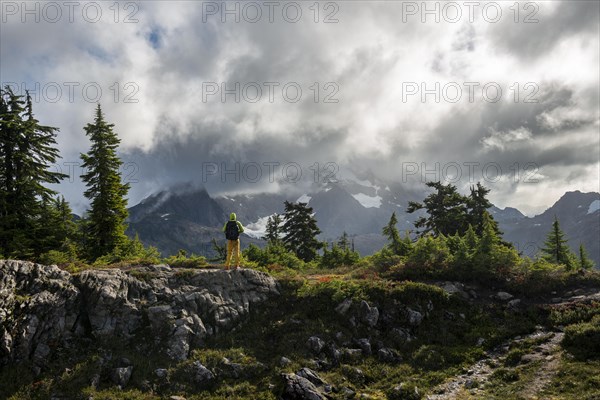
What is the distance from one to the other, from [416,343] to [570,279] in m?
11.6

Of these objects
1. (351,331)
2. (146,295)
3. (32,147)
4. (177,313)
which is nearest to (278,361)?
(351,331)

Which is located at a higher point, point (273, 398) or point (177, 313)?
point (177, 313)

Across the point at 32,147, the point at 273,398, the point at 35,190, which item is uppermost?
the point at 32,147

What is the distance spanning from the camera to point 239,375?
16.9 m

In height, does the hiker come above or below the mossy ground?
above

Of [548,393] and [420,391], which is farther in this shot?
[420,391]

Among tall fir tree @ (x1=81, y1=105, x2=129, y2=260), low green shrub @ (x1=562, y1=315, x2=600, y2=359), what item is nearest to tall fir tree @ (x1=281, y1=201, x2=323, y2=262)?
tall fir tree @ (x1=81, y1=105, x2=129, y2=260)

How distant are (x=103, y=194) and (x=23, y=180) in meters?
5.98

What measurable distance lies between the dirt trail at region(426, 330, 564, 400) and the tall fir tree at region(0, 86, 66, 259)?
26884 mm

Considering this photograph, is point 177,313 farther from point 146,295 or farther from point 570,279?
point 570,279

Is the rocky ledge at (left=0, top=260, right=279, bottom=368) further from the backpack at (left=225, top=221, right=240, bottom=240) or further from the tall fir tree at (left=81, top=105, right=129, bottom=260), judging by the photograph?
the tall fir tree at (left=81, top=105, right=129, bottom=260)

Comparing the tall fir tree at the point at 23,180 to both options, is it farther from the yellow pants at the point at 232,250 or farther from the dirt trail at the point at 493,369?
the dirt trail at the point at 493,369

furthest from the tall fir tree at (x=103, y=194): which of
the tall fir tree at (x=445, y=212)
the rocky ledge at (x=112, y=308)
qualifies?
the tall fir tree at (x=445, y=212)

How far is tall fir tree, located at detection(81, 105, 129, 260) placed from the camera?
1281 inches
